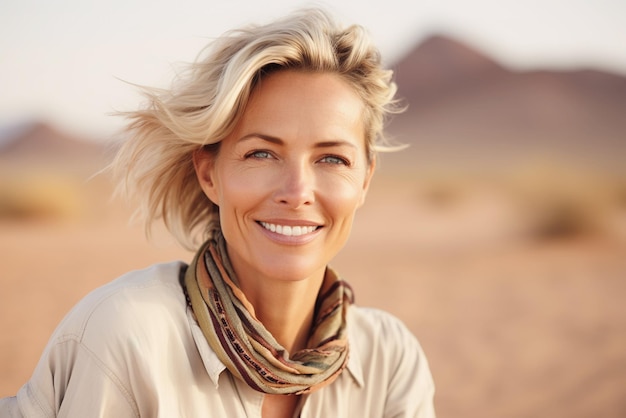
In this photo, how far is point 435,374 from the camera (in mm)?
6270

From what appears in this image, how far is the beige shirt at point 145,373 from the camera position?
206 cm

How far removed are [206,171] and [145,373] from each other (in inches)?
31.2

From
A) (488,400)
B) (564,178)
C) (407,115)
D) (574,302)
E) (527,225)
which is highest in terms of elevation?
(407,115)

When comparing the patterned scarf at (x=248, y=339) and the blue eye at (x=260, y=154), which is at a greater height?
the blue eye at (x=260, y=154)

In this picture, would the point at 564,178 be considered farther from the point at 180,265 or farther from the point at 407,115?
the point at 407,115

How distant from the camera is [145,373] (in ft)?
6.77

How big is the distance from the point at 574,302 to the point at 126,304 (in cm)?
769

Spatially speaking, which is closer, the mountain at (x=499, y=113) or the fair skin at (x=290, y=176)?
the fair skin at (x=290, y=176)

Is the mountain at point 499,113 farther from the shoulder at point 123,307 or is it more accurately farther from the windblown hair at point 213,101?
the shoulder at point 123,307

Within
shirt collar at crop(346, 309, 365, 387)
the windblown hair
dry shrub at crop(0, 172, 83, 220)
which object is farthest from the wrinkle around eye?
dry shrub at crop(0, 172, 83, 220)

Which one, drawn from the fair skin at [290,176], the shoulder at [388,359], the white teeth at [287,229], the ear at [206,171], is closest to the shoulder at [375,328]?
the shoulder at [388,359]

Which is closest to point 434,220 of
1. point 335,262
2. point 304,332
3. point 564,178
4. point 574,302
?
point 564,178

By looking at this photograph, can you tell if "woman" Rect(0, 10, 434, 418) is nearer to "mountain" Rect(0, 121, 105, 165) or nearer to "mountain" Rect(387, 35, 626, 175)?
"mountain" Rect(387, 35, 626, 175)

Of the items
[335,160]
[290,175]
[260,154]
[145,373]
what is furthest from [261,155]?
[145,373]
